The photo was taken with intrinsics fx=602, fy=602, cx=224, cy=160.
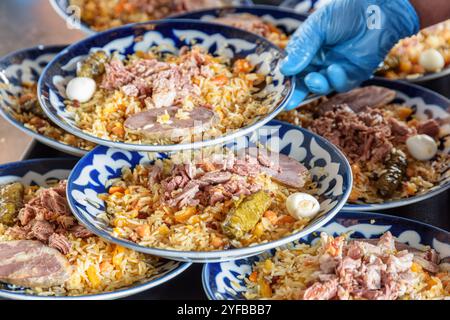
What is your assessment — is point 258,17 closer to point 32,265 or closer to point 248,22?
point 248,22

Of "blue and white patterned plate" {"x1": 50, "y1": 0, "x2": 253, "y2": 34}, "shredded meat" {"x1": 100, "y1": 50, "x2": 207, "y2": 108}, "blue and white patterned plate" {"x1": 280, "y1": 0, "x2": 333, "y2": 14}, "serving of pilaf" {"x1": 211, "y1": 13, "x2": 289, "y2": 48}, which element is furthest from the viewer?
"blue and white patterned plate" {"x1": 280, "y1": 0, "x2": 333, "y2": 14}

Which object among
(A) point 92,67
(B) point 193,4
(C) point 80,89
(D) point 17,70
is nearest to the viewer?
(C) point 80,89

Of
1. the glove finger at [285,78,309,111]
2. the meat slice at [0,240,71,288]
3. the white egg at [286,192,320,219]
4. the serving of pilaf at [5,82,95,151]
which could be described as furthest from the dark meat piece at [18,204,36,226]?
the glove finger at [285,78,309,111]

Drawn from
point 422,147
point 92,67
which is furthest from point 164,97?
point 422,147

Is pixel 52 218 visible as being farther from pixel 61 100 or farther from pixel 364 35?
pixel 364 35

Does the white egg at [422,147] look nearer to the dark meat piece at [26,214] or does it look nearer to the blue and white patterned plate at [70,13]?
the dark meat piece at [26,214]

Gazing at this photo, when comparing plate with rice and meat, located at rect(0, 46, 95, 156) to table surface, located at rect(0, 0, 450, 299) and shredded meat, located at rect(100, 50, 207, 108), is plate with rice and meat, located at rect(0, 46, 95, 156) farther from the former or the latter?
shredded meat, located at rect(100, 50, 207, 108)
